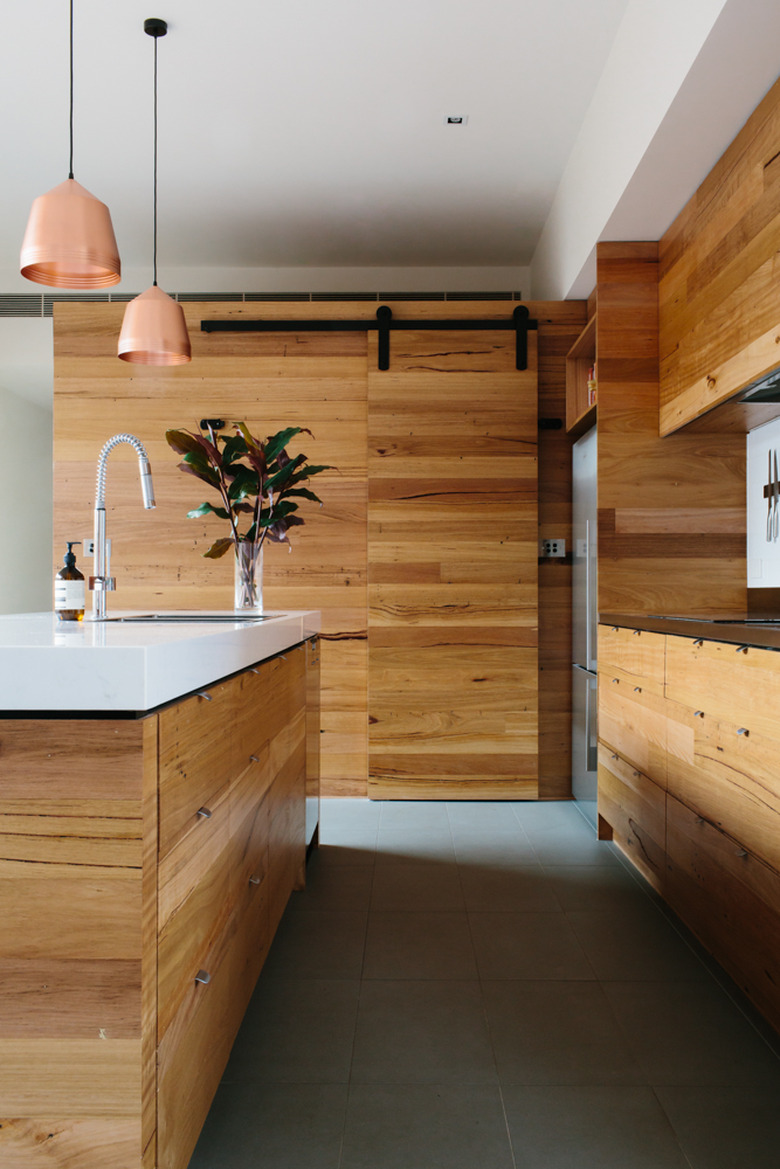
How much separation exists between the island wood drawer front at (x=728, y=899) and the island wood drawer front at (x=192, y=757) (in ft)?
3.58

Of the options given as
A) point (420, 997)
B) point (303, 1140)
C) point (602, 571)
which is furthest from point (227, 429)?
point (303, 1140)

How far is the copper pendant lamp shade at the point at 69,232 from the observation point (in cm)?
189

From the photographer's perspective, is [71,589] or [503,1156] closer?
[503,1156]

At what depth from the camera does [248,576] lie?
255cm

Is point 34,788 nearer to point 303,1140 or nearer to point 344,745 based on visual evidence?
point 303,1140

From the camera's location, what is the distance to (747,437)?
306 cm

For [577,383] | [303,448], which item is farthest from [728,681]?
[303,448]

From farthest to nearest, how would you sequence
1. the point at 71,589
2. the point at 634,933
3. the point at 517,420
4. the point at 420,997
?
the point at 517,420, the point at 634,933, the point at 420,997, the point at 71,589

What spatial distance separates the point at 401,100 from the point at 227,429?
1.61 meters

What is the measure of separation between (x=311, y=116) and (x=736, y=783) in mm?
2867

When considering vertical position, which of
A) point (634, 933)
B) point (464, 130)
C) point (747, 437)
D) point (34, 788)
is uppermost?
point (464, 130)

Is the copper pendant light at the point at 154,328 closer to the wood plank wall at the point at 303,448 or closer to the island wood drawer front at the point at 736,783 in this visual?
the wood plank wall at the point at 303,448

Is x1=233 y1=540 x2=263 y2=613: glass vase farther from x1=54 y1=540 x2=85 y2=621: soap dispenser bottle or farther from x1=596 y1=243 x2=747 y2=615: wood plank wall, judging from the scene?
x1=596 y1=243 x2=747 y2=615: wood plank wall

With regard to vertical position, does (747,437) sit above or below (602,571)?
above
